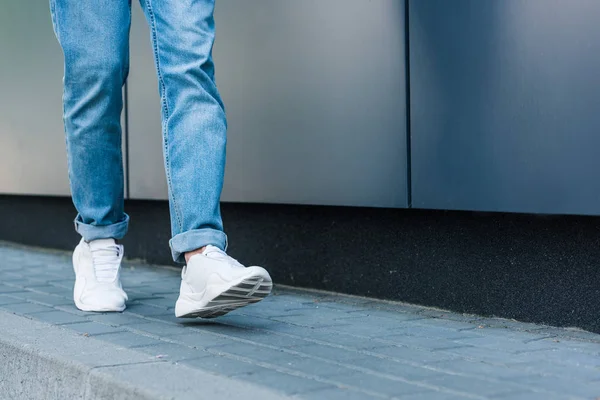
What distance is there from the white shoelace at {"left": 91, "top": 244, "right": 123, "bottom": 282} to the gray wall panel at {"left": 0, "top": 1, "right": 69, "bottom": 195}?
167 cm

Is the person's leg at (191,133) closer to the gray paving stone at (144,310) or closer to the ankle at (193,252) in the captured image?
the ankle at (193,252)

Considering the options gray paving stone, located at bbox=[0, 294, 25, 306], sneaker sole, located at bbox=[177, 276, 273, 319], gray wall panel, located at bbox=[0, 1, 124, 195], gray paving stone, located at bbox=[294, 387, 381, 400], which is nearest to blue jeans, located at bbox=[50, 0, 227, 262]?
sneaker sole, located at bbox=[177, 276, 273, 319]

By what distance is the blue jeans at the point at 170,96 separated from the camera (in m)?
2.21

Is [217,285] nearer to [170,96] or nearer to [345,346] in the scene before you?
[345,346]

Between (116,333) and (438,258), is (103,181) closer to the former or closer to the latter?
(116,333)

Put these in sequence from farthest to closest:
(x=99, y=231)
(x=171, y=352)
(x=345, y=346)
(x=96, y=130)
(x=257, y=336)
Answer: (x=99, y=231) → (x=96, y=130) → (x=257, y=336) → (x=345, y=346) → (x=171, y=352)

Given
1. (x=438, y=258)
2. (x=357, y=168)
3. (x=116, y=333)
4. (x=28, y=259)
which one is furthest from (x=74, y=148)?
(x=28, y=259)

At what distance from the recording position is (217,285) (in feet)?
6.79

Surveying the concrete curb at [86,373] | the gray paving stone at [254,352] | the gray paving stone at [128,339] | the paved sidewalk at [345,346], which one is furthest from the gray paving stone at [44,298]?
the gray paving stone at [254,352]

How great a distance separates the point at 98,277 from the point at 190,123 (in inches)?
25.6

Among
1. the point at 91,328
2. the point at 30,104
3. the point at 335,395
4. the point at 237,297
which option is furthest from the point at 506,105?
the point at 30,104

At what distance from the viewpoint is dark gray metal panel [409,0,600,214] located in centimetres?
212

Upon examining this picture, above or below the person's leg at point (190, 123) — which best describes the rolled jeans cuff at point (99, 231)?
below

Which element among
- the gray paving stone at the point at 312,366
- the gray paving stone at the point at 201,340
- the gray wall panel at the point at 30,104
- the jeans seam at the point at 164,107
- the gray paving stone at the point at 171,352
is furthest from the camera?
the gray wall panel at the point at 30,104
